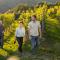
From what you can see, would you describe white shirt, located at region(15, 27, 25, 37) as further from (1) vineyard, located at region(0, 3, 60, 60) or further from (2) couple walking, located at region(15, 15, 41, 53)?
Result: (1) vineyard, located at region(0, 3, 60, 60)

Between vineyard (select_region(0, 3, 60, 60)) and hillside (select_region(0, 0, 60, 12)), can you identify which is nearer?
vineyard (select_region(0, 3, 60, 60))

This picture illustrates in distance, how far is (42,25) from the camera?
1020cm

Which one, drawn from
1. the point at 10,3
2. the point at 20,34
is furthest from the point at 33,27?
the point at 10,3

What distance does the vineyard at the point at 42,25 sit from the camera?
1016 cm

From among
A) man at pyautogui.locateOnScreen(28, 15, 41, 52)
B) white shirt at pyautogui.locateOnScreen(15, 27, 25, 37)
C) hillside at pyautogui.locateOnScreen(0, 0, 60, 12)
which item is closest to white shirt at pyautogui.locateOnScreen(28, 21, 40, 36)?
man at pyautogui.locateOnScreen(28, 15, 41, 52)

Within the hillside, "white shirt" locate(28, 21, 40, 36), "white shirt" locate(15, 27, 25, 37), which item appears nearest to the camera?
"white shirt" locate(28, 21, 40, 36)

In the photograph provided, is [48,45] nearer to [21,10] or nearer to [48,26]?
[48,26]

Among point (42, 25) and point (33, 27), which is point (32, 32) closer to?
point (33, 27)

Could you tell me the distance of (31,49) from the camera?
401 inches

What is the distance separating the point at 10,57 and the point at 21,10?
5.38 ft

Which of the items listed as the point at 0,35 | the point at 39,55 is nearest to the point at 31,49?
the point at 39,55

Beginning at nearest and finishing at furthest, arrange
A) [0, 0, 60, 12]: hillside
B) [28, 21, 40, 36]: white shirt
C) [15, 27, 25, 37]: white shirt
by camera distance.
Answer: [28, 21, 40, 36]: white shirt, [15, 27, 25, 37]: white shirt, [0, 0, 60, 12]: hillside

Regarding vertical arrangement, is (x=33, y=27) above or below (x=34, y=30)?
above

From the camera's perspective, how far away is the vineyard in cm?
1016
